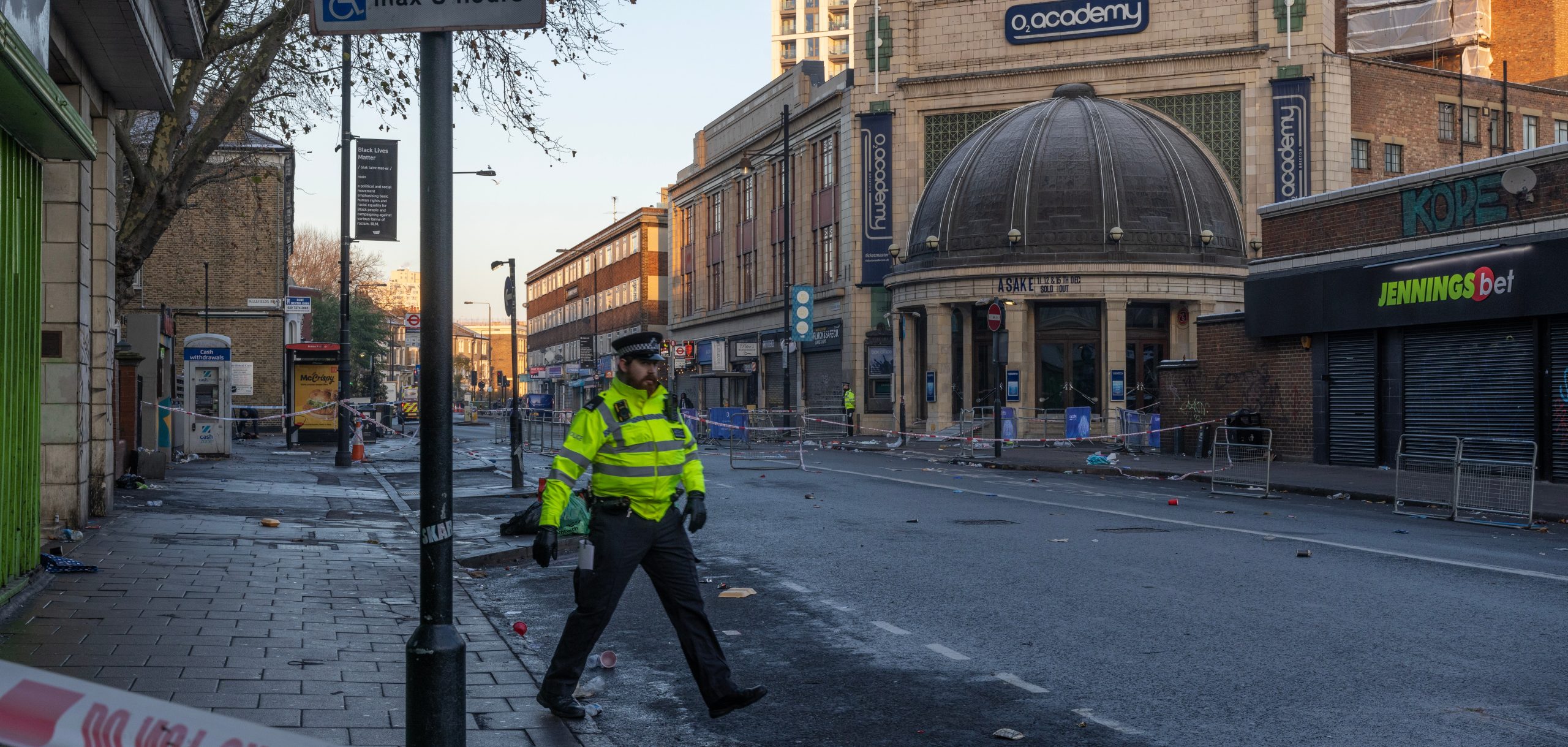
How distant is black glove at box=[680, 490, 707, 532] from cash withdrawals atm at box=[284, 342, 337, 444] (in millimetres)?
30153

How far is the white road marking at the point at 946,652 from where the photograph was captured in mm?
7034

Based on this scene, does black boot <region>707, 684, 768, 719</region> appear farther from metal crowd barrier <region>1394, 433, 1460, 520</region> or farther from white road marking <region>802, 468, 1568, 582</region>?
metal crowd barrier <region>1394, 433, 1460, 520</region>

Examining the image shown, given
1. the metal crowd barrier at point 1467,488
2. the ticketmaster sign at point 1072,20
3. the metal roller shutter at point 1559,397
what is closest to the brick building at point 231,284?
the ticketmaster sign at point 1072,20

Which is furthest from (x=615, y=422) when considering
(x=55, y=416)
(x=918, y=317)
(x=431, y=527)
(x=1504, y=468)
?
(x=918, y=317)

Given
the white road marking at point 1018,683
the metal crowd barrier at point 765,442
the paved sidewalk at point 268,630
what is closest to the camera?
the paved sidewalk at point 268,630

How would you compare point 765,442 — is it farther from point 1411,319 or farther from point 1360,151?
point 1360,151

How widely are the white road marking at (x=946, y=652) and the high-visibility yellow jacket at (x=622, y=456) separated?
204 centimetres

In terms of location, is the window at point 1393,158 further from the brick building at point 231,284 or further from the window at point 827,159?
the brick building at point 231,284

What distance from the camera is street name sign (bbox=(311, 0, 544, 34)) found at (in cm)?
464

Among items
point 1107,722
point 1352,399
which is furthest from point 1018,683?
point 1352,399

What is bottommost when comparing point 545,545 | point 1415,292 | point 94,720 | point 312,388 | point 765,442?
point 765,442

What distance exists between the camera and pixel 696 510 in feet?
19.7

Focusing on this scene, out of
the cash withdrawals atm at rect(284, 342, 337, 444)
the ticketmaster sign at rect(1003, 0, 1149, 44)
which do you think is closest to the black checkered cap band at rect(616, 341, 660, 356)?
the cash withdrawals atm at rect(284, 342, 337, 444)

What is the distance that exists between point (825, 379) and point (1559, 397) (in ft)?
115
